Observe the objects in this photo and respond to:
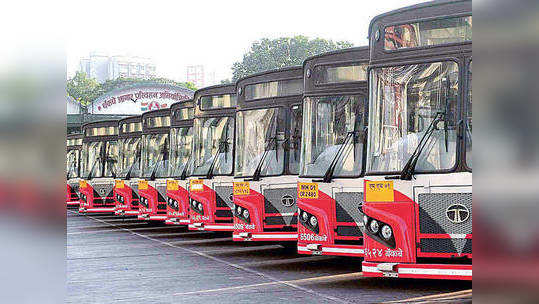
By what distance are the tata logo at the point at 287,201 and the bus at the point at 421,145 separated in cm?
402

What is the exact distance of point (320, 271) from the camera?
12.2 metres

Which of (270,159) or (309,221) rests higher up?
(270,159)

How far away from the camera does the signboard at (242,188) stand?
44.5 ft

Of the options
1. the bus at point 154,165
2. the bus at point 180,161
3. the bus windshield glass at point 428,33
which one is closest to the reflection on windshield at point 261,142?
the bus windshield glass at point 428,33

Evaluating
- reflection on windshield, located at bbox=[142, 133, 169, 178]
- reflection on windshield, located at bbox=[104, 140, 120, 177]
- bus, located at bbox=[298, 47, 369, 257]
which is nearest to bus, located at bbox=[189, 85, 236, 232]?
bus, located at bbox=[298, 47, 369, 257]

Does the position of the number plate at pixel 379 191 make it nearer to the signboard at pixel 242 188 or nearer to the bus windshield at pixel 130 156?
the signboard at pixel 242 188

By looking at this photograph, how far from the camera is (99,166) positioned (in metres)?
27.9

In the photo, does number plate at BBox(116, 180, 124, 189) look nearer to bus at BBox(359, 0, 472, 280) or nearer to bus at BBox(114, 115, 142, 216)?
bus at BBox(114, 115, 142, 216)

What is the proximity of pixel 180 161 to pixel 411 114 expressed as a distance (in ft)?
37.9

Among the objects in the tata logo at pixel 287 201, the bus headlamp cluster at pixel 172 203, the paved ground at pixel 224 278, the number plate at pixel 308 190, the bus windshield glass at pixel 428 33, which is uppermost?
the bus windshield glass at pixel 428 33

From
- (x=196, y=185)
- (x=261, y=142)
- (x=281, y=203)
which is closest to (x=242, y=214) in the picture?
(x=281, y=203)

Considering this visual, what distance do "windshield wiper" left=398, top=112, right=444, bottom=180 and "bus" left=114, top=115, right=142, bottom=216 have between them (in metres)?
16.2

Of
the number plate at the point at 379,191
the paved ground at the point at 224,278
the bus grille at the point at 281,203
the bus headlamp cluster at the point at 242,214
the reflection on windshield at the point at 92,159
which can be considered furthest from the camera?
the reflection on windshield at the point at 92,159

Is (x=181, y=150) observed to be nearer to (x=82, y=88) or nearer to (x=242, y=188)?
(x=242, y=188)
